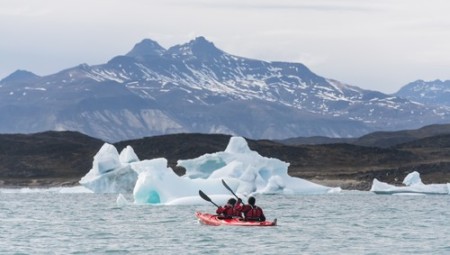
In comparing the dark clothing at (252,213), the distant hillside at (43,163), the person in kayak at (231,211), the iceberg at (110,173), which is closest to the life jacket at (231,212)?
the person in kayak at (231,211)

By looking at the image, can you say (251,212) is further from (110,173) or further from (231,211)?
(110,173)

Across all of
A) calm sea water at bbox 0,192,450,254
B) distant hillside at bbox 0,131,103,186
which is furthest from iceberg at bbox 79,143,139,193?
distant hillside at bbox 0,131,103,186

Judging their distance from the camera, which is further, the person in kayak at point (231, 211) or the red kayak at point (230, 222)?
the person in kayak at point (231, 211)

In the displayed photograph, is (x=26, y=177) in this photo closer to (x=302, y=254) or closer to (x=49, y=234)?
(x=49, y=234)

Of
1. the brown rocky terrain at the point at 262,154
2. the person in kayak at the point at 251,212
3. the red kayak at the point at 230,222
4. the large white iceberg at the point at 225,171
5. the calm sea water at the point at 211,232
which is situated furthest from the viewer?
the brown rocky terrain at the point at 262,154

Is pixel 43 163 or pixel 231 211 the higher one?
pixel 43 163

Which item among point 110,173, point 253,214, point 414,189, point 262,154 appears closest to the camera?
point 253,214

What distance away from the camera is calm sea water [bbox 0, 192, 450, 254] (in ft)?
146

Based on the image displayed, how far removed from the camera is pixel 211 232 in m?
52.0

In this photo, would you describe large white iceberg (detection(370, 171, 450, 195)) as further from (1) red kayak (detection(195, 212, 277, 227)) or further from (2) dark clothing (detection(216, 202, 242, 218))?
(2) dark clothing (detection(216, 202, 242, 218))

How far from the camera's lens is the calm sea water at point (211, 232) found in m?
44.6

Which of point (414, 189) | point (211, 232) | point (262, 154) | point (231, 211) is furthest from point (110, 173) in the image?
point (262, 154)

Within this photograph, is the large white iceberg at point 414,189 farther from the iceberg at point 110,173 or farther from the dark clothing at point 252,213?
the dark clothing at point 252,213

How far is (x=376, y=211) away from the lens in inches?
Result: 2963
